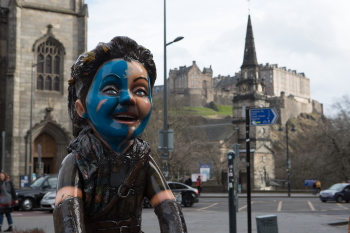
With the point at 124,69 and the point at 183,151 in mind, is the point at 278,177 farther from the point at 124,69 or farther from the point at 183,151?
the point at 124,69

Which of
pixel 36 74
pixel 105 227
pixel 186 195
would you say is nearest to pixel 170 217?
pixel 105 227

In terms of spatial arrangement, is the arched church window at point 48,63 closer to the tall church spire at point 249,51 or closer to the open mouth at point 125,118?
the open mouth at point 125,118

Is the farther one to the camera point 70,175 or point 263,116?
point 263,116

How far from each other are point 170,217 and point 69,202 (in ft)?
2.00

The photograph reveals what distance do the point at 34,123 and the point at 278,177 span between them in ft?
201

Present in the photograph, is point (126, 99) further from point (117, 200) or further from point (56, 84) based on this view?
point (56, 84)

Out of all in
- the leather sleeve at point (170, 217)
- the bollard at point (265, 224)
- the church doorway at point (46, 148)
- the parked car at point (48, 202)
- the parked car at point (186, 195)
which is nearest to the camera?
the leather sleeve at point (170, 217)

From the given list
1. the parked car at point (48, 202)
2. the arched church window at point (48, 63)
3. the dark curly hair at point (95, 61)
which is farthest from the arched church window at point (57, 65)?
the dark curly hair at point (95, 61)

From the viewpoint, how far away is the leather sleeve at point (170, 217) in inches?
116

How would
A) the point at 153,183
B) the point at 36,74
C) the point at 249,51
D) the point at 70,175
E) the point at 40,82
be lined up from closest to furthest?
the point at 70,175
the point at 153,183
the point at 36,74
the point at 40,82
the point at 249,51

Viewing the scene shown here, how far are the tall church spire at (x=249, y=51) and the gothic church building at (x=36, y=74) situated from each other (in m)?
46.8

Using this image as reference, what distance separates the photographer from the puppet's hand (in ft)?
8.81

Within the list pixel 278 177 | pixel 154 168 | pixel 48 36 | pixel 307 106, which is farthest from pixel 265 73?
pixel 154 168

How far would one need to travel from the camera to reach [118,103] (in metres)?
2.89
